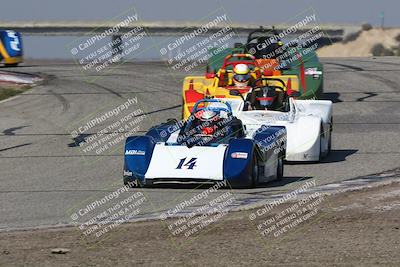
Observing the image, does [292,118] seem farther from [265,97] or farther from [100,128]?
[100,128]

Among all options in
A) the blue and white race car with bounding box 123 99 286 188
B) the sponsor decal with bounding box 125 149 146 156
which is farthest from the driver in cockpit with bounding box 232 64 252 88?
the sponsor decal with bounding box 125 149 146 156

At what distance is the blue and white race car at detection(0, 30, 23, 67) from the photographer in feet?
111

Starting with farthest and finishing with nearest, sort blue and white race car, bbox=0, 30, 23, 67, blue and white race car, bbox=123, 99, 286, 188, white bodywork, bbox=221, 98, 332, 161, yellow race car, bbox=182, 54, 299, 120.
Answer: blue and white race car, bbox=0, 30, 23, 67, yellow race car, bbox=182, 54, 299, 120, white bodywork, bbox=221, 98, 332, 161, blue and white race car, bbox=123, 99, 286, 188

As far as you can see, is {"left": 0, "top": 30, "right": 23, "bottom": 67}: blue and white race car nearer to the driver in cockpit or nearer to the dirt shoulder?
the driver in cockpit

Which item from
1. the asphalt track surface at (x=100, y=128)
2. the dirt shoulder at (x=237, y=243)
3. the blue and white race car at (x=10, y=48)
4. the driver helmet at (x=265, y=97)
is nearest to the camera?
the dirt shoulder at (x=237, y=243)

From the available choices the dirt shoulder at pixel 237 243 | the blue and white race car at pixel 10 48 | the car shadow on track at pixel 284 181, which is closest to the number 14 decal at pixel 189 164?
the car shadow on track at pixel 284 181

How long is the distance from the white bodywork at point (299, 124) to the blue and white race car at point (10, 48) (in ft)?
58.4

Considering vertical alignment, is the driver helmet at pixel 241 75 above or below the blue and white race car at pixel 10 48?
above

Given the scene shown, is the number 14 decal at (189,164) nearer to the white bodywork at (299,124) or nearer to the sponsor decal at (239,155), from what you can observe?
the sponsor decal at (239,155)

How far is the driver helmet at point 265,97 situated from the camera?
17.4m

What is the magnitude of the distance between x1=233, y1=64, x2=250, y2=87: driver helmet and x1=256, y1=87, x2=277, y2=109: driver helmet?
3.10 meters

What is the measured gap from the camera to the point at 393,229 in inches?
406

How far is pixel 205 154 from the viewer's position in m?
13.7

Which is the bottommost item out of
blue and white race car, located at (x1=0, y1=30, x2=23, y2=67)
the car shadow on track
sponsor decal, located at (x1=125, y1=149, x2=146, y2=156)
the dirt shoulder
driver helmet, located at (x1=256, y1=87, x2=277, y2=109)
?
blue and white race car, located at (x1=0, y1=30, x2=23, y2=67)
